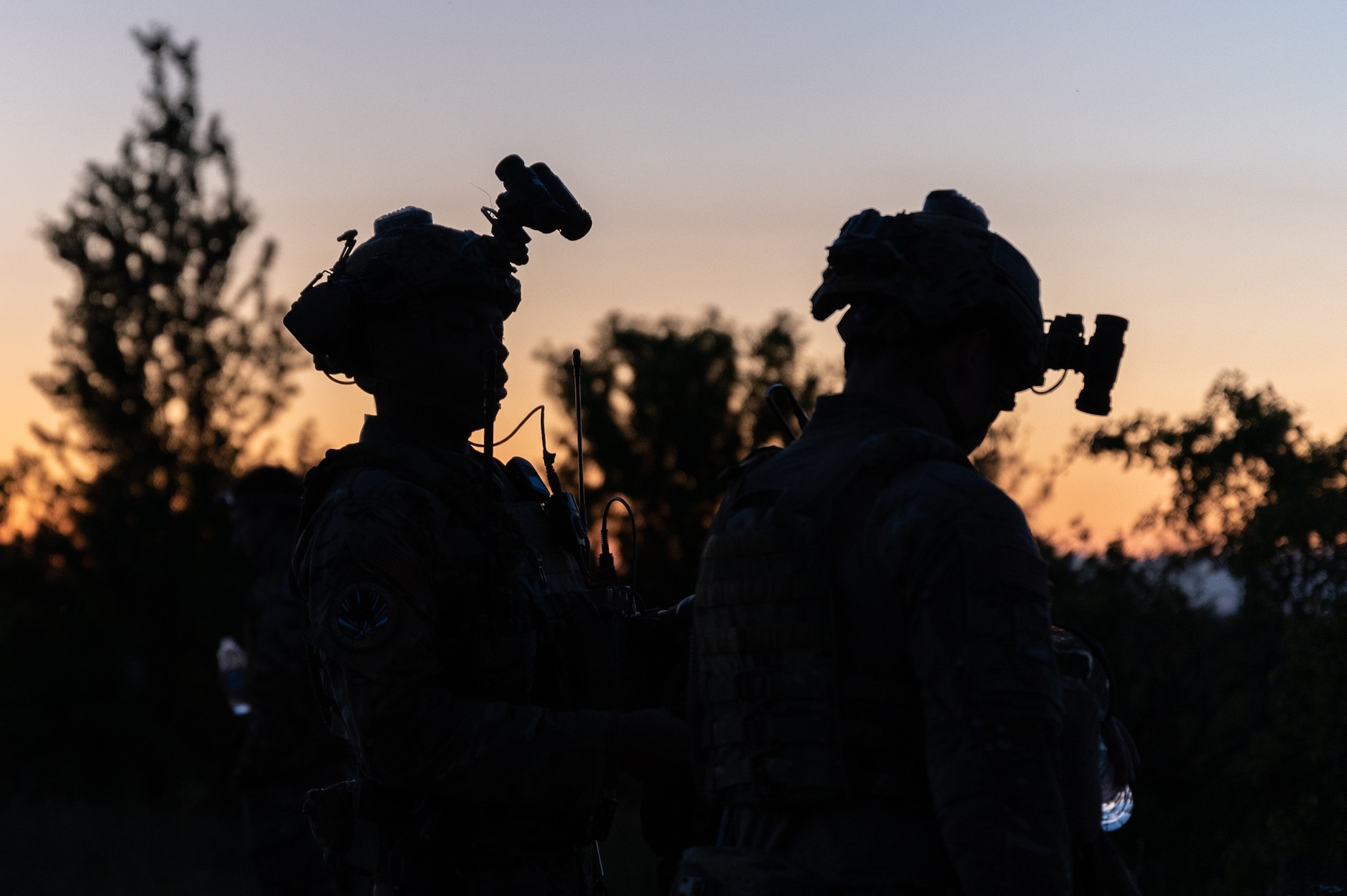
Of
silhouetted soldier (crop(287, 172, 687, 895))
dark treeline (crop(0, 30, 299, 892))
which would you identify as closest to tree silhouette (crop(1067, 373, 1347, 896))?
silhouetted soldier (crop(287, 172, 687, 895))

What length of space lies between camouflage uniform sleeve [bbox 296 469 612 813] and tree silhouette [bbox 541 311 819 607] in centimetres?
2200

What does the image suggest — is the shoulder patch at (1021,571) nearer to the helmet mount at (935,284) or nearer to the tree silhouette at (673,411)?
the helmet mount at (935,284)

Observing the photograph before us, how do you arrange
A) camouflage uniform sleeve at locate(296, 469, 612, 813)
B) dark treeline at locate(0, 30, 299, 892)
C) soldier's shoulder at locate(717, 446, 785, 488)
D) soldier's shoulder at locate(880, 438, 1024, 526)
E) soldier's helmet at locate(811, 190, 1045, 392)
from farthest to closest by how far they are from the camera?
1. dark treeline at locate(0, 30, 299, 892)
2. camouflage uniform sleeve at locate(296, 469, 612, 813)
3. soldier's shoulder at locate(717, 446, 785, 488)
4. soldier's helmet at locate(811, 190, 1045, 392)
5. soldier's shoulder at locate(880, 438, 1024, 526)

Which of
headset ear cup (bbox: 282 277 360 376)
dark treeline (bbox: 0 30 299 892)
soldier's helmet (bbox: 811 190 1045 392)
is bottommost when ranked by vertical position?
soldier's helmet (bbox: 811 190 1045 392)

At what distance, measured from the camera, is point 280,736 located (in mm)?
7973

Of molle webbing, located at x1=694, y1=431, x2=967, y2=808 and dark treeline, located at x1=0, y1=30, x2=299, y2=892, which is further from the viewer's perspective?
dark treeline, located at x1=0, y1=30, x2=299, y2=892

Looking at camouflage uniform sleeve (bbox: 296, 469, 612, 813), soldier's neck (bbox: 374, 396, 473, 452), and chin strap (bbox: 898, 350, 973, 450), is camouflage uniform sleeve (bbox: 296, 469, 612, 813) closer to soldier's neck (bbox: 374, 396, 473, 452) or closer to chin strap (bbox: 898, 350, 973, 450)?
soldier's neck (bbox: 374, 396, 473, 452)

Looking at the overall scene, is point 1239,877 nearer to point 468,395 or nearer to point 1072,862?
point 468,395

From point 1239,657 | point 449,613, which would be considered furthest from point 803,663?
point 1239,657

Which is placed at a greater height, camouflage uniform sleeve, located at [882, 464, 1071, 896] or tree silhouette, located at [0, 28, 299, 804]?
tree silhouette, located at [0, 28, 299, 804]

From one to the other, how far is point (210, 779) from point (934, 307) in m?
21.5

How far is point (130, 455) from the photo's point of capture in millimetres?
23297

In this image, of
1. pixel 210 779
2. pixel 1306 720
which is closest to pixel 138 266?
pixel 210 779

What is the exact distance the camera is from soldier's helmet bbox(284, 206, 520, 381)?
438 cm
